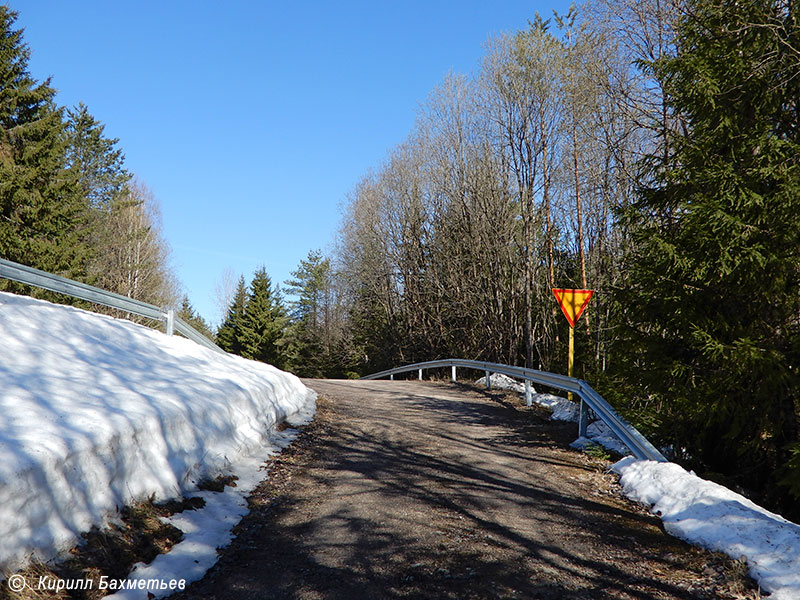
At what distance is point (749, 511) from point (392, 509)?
3.23 m

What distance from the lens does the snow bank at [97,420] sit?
3.73 m

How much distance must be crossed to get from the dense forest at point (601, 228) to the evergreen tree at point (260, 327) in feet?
2.18

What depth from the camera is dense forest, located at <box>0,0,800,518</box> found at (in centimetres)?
729

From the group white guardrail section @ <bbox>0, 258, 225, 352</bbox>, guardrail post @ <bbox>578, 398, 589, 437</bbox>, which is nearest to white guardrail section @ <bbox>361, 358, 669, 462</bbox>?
guardrail post @ <bbox>578, 398, 589, 437</bbox>

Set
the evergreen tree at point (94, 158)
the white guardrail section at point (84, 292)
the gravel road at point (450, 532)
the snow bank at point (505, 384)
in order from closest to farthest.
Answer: the gravel road at point (450, 532) → the white guardrail section at point (84, 292) → the snow bank at point (505, 384) → the evergreen tree at point (94, 158)

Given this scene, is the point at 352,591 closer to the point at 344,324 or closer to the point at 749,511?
the point at 749,511

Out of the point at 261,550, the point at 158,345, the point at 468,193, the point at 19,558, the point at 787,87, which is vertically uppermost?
the point at 468,193

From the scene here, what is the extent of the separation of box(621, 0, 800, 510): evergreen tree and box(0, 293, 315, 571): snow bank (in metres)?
6.14

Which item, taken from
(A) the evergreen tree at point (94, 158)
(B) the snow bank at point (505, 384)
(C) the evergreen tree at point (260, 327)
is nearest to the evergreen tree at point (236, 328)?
(C) the evergreen tree at point (260, 327)

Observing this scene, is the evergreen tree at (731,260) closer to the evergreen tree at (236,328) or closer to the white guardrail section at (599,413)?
the white guardrail section at (599,413)

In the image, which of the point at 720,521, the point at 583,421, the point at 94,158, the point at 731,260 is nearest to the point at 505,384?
the point at 583,421

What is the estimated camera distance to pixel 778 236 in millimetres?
7070

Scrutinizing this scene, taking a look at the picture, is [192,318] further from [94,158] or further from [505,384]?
[505,384]

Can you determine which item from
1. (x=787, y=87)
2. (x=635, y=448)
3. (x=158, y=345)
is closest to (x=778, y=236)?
(x=787, y=87)
